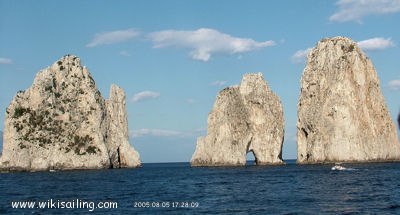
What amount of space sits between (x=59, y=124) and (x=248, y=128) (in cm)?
6112

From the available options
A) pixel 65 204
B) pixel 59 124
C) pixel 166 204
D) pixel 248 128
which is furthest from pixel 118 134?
pixel 166 204

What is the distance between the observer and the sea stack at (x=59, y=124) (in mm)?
146500

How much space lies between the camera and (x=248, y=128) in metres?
179

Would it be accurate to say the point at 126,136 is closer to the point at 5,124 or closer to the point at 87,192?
the point at 5,124

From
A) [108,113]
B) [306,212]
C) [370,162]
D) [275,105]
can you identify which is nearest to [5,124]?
[108,113]

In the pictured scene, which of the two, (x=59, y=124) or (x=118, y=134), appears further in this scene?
(x=118, y=134)

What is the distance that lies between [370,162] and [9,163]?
340ft

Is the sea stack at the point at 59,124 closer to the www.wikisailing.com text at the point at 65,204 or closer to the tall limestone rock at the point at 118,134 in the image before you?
the tall limestone rock at the point at 118,134

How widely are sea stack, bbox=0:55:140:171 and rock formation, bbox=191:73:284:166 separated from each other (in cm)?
3685

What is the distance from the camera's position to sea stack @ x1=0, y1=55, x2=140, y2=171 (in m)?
146

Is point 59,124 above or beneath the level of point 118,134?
above

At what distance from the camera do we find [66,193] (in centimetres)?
6794

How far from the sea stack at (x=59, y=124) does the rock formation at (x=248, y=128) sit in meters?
36.9

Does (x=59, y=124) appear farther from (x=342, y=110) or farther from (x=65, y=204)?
(x=65, y=204)
